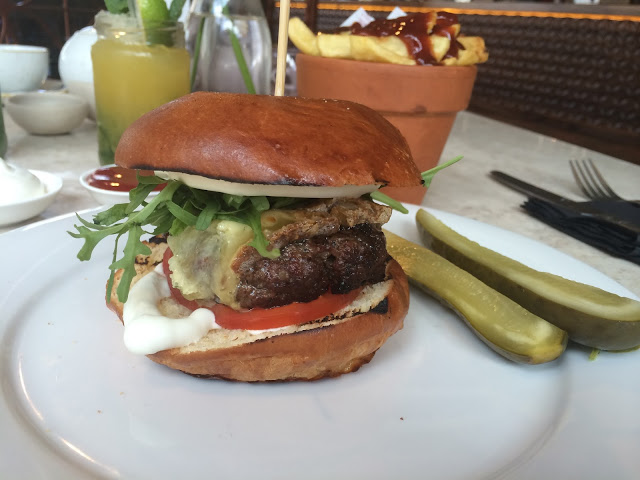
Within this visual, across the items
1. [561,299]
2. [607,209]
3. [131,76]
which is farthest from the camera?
[131,76]

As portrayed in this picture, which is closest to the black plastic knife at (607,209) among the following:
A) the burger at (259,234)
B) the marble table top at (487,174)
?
the marble table top at (487,174)

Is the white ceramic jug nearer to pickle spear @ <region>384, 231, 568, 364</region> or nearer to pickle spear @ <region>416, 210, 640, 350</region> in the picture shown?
pickle spear @ <region>384, 231, 568, 364</region>

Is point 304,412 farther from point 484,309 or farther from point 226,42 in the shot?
point 226,42

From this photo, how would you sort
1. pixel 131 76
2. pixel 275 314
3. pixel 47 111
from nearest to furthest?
1. pixel 275 314
2. pixel 131 76
3. pixel 47 111

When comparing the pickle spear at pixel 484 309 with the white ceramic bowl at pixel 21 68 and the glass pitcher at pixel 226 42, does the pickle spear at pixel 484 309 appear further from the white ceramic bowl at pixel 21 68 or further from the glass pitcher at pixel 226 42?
the white ceramic bowl at pixel 21 68

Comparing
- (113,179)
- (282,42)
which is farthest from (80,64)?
(282,42)

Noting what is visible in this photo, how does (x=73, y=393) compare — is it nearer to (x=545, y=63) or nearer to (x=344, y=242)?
(x=344, y=242)

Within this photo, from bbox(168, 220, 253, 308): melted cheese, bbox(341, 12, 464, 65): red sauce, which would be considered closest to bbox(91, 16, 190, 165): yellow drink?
bbox(341, 12, 464, 65): red sauce
